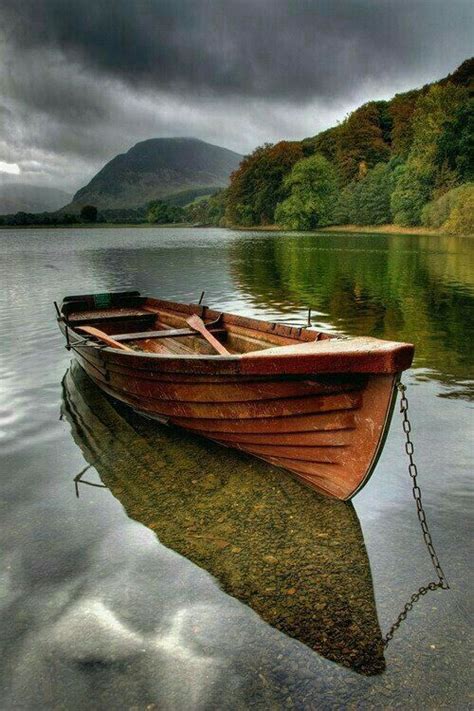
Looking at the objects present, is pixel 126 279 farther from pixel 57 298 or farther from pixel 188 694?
pixel 188 694

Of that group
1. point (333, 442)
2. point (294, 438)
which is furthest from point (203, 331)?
point (333, 442)

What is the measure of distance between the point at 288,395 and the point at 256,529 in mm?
1450

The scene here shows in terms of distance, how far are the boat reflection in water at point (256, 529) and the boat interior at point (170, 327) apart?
181 cm

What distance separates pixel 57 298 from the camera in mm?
22859

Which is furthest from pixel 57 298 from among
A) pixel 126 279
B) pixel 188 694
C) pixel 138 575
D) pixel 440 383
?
pixel 188 694

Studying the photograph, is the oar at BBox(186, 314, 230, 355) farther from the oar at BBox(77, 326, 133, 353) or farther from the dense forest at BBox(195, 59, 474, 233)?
the dense forest at BBox(195, 59, 474, 233)

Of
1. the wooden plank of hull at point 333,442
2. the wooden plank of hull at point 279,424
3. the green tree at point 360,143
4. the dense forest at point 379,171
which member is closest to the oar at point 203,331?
the wooden plank of hull at point 279,424

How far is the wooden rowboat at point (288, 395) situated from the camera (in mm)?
5113

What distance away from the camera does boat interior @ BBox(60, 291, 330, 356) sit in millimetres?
8923

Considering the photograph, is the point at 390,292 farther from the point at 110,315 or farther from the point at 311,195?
the point at 311,195

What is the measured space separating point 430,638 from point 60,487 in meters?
4.56

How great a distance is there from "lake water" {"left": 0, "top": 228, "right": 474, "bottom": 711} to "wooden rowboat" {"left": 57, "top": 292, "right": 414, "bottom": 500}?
0.45 meters

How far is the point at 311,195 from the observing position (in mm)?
95500

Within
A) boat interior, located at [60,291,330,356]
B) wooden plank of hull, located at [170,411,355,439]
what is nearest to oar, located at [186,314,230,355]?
boat interior, located at [60,291,330,356]
